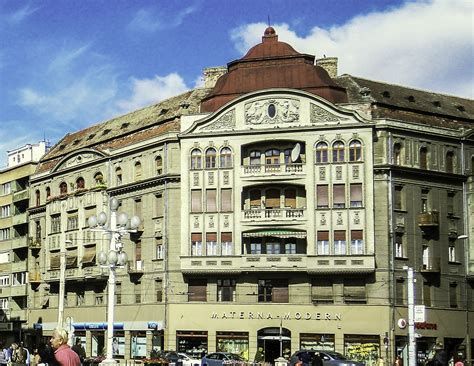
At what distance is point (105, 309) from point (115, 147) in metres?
11.9

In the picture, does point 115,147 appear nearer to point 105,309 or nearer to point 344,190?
point 105,309

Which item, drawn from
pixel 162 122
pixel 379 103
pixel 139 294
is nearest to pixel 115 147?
pixel 162 122

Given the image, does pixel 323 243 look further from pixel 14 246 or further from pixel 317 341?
pixel 14 246

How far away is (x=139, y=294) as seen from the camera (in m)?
65.2

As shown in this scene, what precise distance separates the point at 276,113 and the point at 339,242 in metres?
9.11

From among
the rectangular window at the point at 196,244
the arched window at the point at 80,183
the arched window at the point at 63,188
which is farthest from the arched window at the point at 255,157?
the arched window at the point at 63,188

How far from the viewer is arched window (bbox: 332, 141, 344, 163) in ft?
194

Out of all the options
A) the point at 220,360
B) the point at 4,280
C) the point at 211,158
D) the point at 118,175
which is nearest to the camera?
the point at 220,360

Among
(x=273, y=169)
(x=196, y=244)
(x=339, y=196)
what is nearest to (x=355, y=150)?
(x=339, y=196)

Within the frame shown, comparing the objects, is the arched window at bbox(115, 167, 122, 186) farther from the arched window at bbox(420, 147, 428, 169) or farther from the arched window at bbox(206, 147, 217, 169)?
the arched window at bbox(420, 147, 428, 169)

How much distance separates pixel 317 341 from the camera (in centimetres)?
5878

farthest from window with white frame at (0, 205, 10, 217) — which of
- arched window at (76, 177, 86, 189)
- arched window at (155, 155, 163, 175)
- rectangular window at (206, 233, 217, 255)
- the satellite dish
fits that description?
the satellite dish

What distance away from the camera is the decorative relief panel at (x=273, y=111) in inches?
2365

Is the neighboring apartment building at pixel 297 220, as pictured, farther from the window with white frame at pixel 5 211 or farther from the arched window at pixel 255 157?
the window with white frame at pixel 5 211
